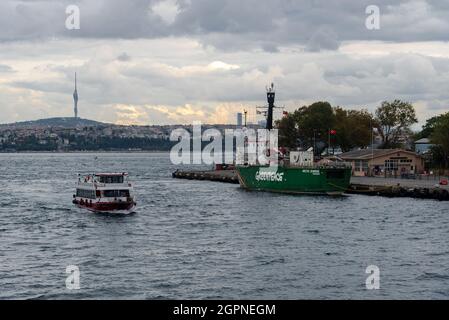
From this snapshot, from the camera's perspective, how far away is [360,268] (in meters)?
40.3

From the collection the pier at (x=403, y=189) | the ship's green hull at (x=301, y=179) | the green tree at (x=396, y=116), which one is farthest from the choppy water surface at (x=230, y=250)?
the green tree at (x=396, y=116)

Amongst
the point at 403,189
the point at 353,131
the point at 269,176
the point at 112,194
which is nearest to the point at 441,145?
the point at 269,176

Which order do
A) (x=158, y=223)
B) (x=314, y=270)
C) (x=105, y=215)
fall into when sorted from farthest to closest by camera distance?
1. (x=105, y=215)
2. (x=158, y=223)
3. (x=314, y=270)

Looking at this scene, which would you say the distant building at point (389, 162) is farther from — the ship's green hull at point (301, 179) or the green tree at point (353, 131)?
the green tree at point (353, 131)

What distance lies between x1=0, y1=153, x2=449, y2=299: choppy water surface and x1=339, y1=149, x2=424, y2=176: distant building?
34.5 metres

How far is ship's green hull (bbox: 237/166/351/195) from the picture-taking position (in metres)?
90.6

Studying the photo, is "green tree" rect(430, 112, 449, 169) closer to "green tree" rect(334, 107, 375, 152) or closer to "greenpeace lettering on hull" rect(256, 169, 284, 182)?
"greenpeace lettering on hull" rect(256, 169, 284, 182)

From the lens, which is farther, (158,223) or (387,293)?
(158,223)

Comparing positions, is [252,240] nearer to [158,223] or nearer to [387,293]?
[158,223]

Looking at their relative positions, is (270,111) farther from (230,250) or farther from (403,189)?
(230,250)
